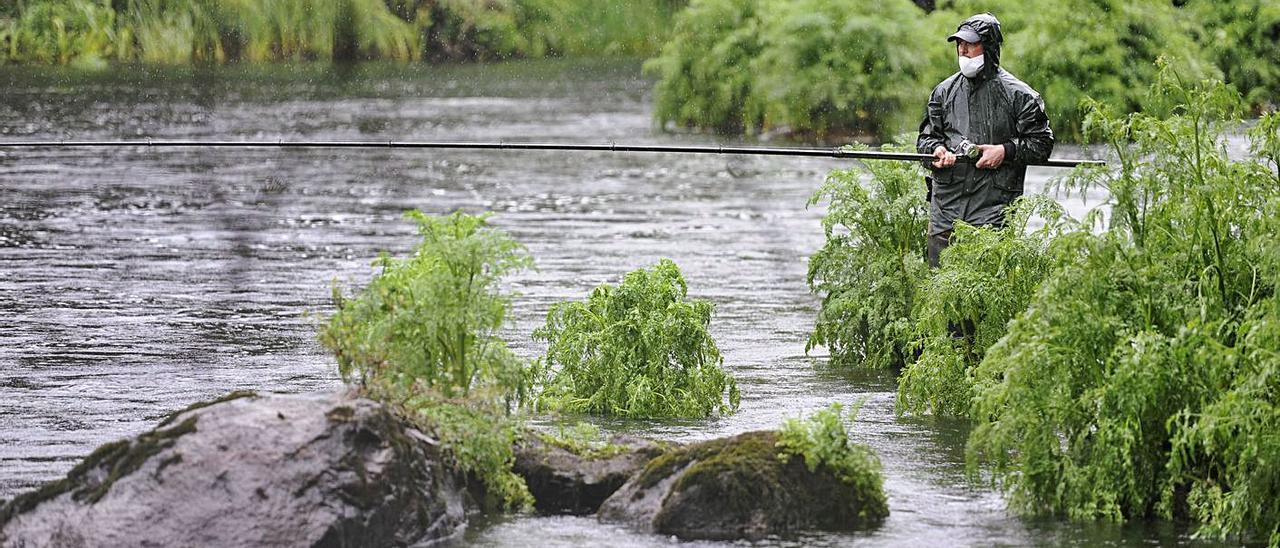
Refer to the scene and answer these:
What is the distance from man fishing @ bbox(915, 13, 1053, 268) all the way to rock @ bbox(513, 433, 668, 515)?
2682 millimetres

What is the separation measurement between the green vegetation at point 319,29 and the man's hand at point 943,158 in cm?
3640

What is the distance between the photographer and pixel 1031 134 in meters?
9.48

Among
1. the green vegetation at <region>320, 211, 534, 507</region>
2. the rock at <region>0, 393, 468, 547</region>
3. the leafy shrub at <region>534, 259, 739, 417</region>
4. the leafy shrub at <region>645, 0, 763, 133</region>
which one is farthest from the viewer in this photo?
the leafy shrub at <region>645, 0, 763, 133</region>

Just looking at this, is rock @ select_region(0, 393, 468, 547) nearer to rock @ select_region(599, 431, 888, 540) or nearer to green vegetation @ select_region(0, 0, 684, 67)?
rock @ select_region(599, 431, 888, 540)

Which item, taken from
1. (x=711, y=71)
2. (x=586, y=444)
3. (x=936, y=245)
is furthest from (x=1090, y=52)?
(x=586, y=444)

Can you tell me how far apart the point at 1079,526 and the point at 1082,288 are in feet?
2.68

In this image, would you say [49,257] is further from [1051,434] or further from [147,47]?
[147,47]

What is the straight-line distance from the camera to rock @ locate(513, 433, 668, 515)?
7.34 metres

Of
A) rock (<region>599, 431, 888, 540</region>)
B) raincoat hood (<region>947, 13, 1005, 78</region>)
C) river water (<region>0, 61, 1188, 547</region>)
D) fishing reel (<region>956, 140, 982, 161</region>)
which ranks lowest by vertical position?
river water (<region>0, 61, 1188, 547</region>)

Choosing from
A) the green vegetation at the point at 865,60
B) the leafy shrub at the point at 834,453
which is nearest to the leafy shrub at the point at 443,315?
the leafy shrub at the point at 834,453

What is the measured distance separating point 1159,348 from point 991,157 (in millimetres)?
2641

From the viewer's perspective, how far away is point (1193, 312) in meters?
7.06

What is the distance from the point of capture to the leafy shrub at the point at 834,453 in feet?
22.9

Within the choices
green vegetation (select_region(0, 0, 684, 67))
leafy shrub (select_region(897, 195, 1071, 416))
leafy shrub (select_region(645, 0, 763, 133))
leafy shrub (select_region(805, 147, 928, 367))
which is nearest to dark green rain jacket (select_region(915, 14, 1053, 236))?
leafy shrub (select_region(897, 195, 1071, 416))
